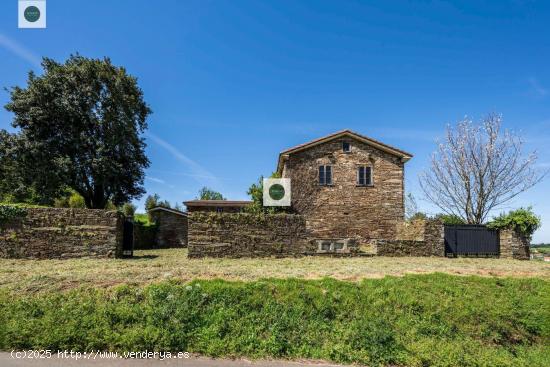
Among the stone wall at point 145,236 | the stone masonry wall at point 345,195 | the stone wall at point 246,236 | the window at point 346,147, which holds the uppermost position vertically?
the window at point 346,147

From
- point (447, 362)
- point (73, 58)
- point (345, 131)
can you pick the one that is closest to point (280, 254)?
point (447, 362)

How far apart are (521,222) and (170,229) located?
82.2 feet

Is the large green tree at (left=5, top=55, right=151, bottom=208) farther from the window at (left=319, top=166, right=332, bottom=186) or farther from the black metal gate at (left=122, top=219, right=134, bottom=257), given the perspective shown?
the window at (left=319, top=166, right=332, bottom=186)

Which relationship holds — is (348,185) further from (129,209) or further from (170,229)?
(129,209)

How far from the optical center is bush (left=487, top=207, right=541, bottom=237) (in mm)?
17828

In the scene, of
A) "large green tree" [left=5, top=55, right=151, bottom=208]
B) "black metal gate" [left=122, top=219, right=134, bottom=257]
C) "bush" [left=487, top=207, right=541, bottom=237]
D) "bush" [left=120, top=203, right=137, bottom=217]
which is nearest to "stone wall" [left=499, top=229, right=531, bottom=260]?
"bush" [left=487, top=207, right=541, bottom=237]

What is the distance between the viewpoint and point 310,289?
698cm

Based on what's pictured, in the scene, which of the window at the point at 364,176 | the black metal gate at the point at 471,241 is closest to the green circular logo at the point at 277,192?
the window at the point at 364,176

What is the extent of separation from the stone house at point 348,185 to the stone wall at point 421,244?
4.15 metres

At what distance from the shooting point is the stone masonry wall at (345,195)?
870 inches

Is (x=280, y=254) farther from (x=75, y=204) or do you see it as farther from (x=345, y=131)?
(x=75, y=204)

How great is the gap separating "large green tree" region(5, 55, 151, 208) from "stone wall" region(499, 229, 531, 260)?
28.9 meters

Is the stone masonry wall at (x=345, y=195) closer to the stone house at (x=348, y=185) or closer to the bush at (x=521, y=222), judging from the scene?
the stone house at (x=348, y=185)

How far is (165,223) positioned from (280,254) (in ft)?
52.0
